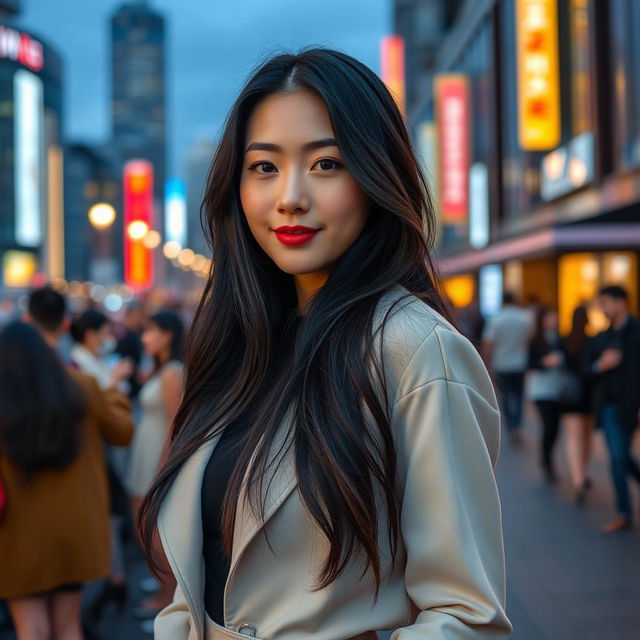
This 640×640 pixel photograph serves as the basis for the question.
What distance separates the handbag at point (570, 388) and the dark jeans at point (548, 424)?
63 cm

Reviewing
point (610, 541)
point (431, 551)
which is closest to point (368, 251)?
point (431, 551)

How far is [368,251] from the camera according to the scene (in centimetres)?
199

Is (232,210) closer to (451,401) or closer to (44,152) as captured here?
(451,401)

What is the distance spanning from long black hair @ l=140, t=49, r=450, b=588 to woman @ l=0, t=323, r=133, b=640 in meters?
2.19

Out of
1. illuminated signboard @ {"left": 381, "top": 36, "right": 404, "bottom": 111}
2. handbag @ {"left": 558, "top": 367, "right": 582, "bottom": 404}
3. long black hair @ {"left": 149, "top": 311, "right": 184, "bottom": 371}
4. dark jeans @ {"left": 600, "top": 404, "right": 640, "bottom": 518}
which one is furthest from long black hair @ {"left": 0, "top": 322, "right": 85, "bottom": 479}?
illuminated signboard @ {"left": 381, "top": 36, "right": 404, "bottom": 111}

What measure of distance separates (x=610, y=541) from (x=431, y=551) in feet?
21.3

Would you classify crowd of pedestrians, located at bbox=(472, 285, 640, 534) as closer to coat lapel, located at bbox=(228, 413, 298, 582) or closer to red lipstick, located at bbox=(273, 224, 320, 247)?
red lipstick, located at bbox=(273, 224, 320, 247)

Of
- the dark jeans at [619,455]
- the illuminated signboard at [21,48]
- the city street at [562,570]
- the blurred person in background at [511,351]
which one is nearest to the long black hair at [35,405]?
the city street at [562,570]

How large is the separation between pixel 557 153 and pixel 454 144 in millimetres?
12703

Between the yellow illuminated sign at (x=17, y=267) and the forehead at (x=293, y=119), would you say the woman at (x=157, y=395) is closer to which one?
the forehead at (x=293, y=119)

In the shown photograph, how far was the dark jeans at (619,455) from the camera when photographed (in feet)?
27.1

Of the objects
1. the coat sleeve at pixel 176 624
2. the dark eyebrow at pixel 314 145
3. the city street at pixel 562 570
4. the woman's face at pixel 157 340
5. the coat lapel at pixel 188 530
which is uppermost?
the dark eyebrow at pixel 314 145

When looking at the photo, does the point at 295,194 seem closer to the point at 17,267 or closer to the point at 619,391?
the point at 619,391

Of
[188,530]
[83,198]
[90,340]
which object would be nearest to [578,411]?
[90,340]
